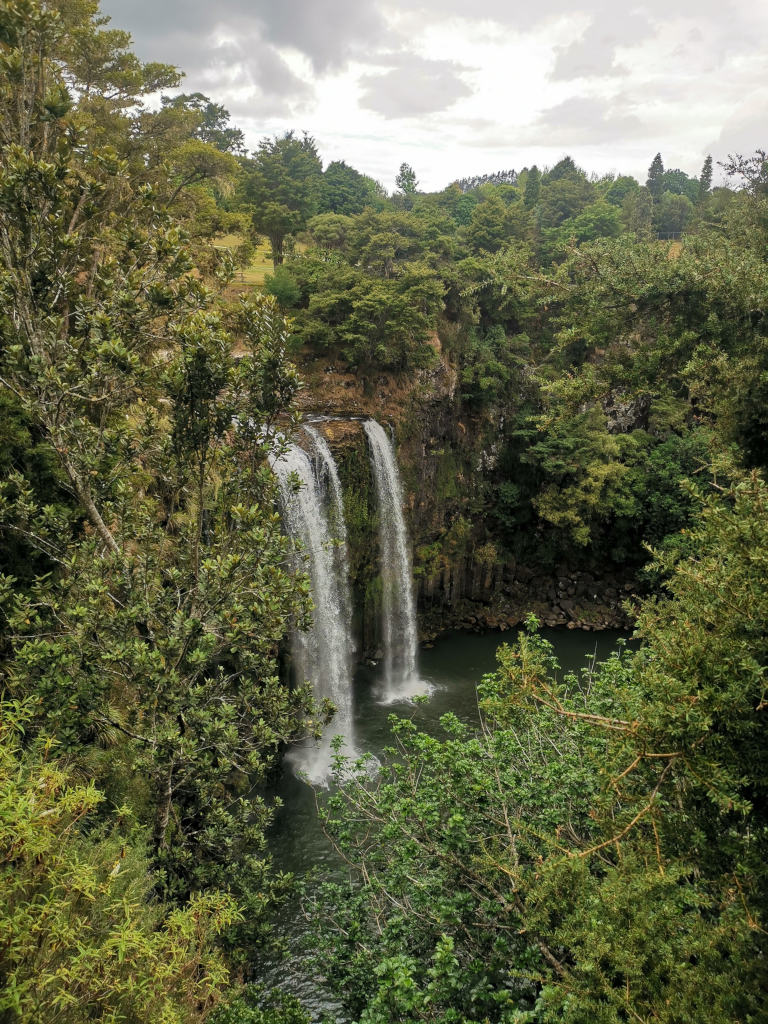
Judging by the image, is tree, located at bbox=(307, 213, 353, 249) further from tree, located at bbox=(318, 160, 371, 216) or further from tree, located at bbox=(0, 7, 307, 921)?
tree, located at bbox=(0, 7, 307, 921)

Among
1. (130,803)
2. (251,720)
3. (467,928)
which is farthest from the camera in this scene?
(251,720)

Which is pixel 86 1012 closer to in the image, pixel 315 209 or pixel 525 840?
pixel 525 840

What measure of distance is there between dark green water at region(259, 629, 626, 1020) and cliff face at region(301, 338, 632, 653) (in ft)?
3.28

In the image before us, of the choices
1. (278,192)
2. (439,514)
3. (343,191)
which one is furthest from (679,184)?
(439,514)

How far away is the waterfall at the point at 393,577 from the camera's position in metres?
18.8

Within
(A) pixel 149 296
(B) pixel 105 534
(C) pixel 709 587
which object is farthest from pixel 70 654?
(C) pixel 709 587

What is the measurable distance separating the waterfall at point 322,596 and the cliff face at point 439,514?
3.25 feet

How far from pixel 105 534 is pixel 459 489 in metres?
17.1

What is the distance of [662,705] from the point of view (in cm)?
353

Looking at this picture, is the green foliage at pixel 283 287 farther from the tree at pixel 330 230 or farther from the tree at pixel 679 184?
the tree at pixel 679 184

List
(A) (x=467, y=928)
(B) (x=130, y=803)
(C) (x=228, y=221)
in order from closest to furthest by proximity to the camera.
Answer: (A) (x=467, y=928) → (B) (x=130, y=803) → (C) (x=228, y=221)

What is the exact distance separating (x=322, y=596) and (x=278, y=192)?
22495 millimetres

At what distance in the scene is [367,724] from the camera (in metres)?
16.5

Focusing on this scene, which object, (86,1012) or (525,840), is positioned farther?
(525,840)
